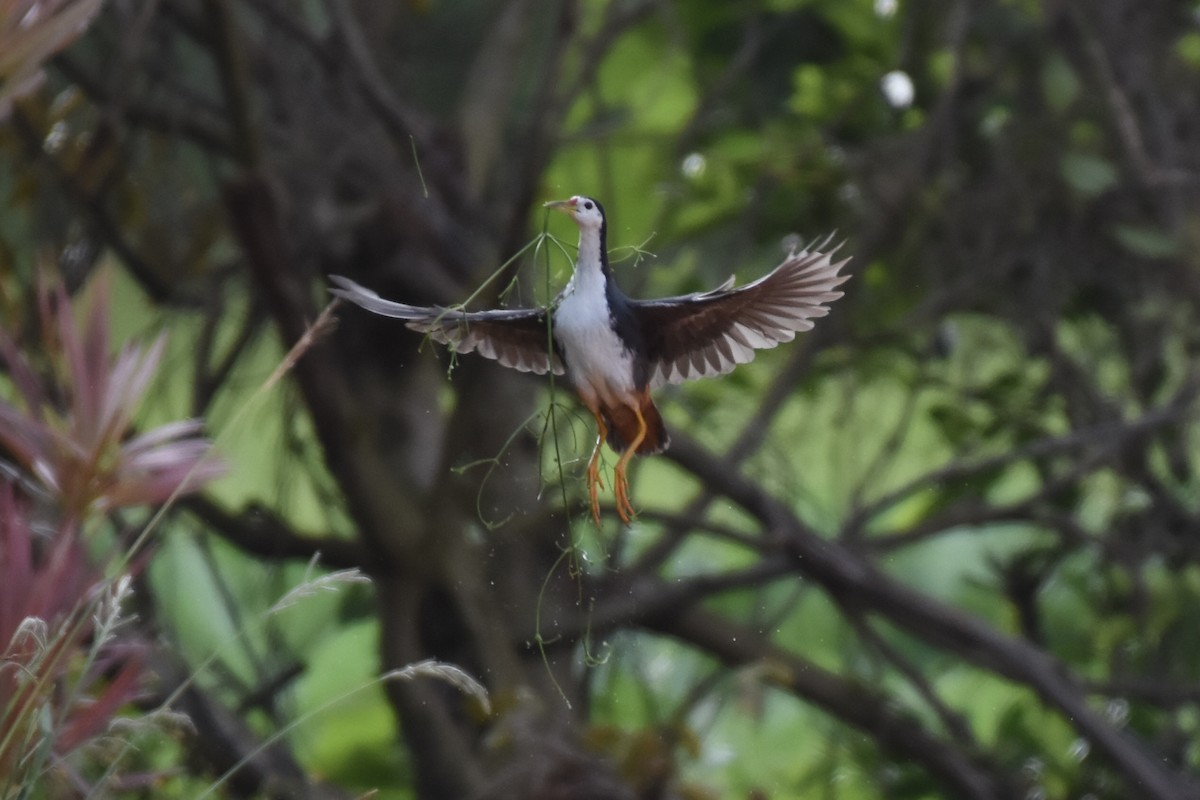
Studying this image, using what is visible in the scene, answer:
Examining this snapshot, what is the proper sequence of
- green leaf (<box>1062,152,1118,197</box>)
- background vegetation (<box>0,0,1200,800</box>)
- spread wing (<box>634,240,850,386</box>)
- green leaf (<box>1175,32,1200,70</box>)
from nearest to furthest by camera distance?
spread wing (<box>634,240,850,386</box>) → background vegetation (<box>0,0,1200,800</box>) → green leaf (<box>1062,152,1118,197</box>) → green leaf (<box>1175,32,1200,70</box>)

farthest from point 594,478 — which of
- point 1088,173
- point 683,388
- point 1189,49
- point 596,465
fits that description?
point 1189,49

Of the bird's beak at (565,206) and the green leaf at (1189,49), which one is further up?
the bird's beak at (565,206)

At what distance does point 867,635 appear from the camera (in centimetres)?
105

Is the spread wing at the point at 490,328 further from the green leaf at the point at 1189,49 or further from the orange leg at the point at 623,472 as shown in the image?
the green leaf at the point at 1189,49

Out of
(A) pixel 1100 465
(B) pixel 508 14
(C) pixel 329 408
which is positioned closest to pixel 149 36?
(B) pixel 508 14

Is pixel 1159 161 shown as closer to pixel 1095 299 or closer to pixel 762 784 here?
pixel 1095 299

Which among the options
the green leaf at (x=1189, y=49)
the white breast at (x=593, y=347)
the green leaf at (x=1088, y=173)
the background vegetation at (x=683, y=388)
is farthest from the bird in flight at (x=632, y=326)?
the green leaf at (x=1189, y=49)

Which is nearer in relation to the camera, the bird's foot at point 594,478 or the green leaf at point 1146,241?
the bird's foot at point 594,478

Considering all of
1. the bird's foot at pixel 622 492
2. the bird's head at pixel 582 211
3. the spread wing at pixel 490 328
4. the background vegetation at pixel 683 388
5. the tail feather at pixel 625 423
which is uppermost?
the bird's head at pixel 582 211

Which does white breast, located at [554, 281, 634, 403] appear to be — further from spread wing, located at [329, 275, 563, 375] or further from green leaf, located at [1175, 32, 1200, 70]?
green leaf, located at [1175, 32, 1200, 70]

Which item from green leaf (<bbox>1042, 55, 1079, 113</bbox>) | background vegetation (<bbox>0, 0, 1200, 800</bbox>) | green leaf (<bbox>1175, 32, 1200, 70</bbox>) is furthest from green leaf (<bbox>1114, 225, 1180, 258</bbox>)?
green leaf (<bbox>1175, 32, 1200, 70</bbox>)

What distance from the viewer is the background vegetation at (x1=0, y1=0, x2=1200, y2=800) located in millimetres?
836

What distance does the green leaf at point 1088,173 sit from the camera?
0.95 metres

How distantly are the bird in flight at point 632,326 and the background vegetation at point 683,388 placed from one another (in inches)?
13.9
